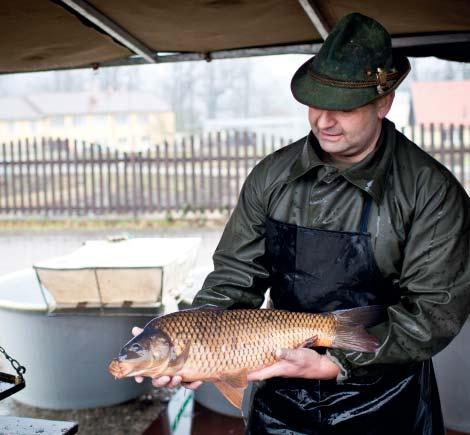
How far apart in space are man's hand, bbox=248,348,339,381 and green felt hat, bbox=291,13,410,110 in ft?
2.85

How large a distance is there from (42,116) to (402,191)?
140ft

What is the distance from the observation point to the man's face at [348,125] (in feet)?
8.26

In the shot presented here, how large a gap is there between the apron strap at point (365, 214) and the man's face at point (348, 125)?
191mm

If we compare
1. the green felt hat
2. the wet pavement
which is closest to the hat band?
the green felt hat

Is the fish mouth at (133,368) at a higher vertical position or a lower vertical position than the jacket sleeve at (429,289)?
lower

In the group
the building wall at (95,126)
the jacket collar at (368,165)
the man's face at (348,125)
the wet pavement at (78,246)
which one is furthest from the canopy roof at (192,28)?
the building wall at (95,126)

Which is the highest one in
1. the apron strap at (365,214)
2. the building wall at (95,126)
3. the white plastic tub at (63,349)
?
the apron strap at (365,214)

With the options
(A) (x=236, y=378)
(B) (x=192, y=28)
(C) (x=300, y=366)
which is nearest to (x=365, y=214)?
(C) (x=300, y=366)

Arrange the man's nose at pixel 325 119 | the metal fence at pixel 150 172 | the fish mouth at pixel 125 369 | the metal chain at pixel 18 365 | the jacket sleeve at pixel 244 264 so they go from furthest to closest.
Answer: the metal fence at pixel 150 172 → the metal chain at pixel 18 365 → the jacket sleeve at pixel 244 264 → the man's nose at pixel 325 119 → the fish mouth at pixel 125 369

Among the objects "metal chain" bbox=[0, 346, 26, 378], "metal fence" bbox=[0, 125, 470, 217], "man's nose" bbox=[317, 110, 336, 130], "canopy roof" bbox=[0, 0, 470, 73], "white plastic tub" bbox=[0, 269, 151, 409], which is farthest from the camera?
"metal fence" bbox=[0, 125, 470, 217]

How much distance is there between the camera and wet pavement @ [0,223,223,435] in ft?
17.8

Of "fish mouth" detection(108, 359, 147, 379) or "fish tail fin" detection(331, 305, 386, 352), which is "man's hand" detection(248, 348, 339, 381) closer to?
"fish tail fin" detection(331, 305, 386, 352)

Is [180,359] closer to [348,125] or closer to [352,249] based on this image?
[352,249]

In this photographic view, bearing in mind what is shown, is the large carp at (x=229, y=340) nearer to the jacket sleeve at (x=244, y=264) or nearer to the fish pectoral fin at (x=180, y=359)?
the fish pectoral fin at (x=180, y=359)
